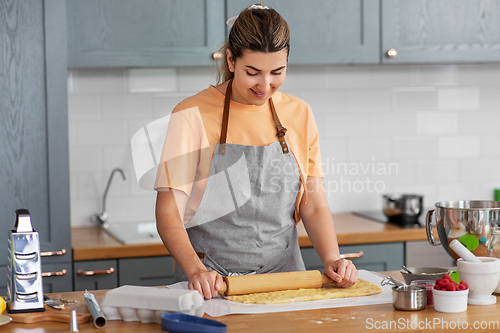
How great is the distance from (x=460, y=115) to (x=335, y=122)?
0.77m

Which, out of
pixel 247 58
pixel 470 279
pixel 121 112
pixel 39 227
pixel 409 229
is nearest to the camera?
pixel 470 279

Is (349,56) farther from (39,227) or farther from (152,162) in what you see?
(39,227)

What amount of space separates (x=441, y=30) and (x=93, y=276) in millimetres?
2044

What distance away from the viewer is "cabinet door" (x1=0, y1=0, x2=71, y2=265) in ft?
7.78

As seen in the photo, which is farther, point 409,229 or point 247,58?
point 409,229

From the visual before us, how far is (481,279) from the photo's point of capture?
1.45 meters

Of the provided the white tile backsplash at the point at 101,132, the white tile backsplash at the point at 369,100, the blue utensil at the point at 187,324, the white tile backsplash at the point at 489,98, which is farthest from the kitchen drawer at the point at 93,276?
the white tile backsplash at the point at 489,98

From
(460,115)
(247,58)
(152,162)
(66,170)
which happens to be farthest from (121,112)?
(460,115)

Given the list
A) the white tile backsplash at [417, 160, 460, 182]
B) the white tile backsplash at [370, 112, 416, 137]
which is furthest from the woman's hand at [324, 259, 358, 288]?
the white tile backsplash at [417, 160, 460, 182]

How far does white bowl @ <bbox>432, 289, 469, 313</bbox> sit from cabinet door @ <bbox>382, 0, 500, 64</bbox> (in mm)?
1731

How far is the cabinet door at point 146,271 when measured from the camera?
2.45 metres

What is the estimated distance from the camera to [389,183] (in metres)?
3.32

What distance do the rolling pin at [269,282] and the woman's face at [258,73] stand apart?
553 millimetres

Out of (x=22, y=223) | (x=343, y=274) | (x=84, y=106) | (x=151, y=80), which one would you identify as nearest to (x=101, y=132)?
(x=84, y=106)
